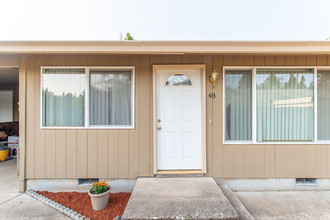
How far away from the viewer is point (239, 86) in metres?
2.89

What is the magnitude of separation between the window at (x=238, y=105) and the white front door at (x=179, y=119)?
518mm

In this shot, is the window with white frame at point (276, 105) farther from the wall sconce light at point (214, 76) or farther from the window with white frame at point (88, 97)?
the window with white frame at point (88, 97)

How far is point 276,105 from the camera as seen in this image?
114 inches

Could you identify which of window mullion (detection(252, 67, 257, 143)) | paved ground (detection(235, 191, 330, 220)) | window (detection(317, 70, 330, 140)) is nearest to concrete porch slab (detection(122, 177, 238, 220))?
paved ground (detection(235, 191, 330, 220))

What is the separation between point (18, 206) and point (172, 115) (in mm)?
2782

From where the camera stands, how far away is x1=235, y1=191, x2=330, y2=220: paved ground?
218 cm

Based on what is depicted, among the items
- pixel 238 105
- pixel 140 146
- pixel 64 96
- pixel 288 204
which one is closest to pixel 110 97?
pixel 64 96

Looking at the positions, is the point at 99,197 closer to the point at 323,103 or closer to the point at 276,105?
the point at 276,105

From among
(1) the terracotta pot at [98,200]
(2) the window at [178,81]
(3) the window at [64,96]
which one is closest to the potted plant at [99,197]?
(1) the terracotta pot at [98,200]

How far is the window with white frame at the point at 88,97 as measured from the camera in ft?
9.31

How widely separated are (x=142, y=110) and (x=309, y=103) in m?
3.08

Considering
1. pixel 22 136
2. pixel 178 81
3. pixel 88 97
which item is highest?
pixel 178 81

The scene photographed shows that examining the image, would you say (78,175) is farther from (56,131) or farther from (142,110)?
(142,110)

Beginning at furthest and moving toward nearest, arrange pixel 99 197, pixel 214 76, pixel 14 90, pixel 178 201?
pixel 14 90 → pixel 214 76 → pixel 99 197 → pixel 178 201
